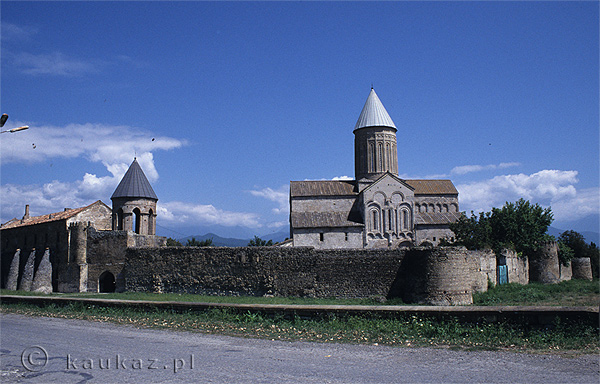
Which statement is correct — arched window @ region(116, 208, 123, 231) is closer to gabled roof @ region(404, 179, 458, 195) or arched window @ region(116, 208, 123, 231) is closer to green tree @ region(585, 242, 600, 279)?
gabled roof @ region(404, 179, 458, 195)

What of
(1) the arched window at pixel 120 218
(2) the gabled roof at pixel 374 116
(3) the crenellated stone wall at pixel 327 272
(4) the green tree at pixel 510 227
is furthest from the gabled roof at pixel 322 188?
(3) the crenellated stone wall at pixel 327 272

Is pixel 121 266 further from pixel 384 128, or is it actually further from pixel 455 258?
pixel 384 128

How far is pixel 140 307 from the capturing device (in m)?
11.2

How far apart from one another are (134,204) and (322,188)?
14789mm

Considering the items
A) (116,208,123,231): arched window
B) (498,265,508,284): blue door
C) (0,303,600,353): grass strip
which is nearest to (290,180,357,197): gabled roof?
(116,208,123,231): arched window

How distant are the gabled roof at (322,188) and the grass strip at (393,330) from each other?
26.0 m

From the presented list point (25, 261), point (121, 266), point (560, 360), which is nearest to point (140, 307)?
point (560, 360)

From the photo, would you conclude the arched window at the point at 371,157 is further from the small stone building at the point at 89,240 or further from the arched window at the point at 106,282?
the arched window at the point at 106,282

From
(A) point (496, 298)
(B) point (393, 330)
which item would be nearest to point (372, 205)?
(A) point (496, 298)

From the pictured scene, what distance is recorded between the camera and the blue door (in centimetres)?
2221

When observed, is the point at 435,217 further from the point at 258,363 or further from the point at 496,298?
the point at 258,363

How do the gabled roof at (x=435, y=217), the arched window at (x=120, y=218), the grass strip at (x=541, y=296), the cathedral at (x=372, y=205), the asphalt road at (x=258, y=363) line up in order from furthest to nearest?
the gabled roof at (x=435, y=217), the cathedral at (x=372, y=205), the arched window at (x=120, y=218), the grass strip at (x=541, y=296), the asphalt road at (x=258, y=363)

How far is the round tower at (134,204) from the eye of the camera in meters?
26.7

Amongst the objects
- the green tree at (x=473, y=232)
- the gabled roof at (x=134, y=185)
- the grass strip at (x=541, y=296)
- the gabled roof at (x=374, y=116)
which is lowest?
the grass strip at (x=541, y=296)
